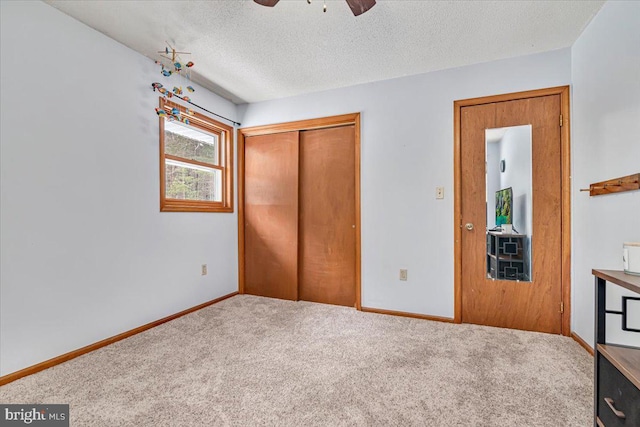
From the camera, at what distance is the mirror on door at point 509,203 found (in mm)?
2443

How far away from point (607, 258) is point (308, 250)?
2.49 m

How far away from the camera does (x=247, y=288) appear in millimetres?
3652

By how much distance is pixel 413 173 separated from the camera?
278cm

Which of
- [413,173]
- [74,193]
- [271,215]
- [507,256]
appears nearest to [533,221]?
[507,256]

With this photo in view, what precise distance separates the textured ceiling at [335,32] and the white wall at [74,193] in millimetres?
302

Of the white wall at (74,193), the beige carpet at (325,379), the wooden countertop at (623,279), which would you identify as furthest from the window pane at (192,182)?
the wooden countertop at (623,279)

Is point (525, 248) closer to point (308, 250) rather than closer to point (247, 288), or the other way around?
point (308, 250)

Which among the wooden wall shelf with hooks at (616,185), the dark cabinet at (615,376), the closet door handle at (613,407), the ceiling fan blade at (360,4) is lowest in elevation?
the closet door handle at (613,407)

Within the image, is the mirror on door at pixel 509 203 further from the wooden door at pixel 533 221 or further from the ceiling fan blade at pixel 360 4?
the ceiling fan blade at pixel 360 4

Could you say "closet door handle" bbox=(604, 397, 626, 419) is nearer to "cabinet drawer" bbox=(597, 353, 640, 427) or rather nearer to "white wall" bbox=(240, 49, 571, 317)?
"cabinet drawer" bbox=(597, 353, 640, 427)

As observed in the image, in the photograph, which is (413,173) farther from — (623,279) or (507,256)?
(623,279)

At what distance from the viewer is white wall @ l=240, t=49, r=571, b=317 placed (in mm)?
2625

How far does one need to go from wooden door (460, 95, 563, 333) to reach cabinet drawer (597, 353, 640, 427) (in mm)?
1404

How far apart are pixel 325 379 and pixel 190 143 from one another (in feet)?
8.65
